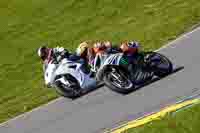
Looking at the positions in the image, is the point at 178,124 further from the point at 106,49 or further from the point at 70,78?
the point at 70,78

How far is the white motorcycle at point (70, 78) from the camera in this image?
60.5ft

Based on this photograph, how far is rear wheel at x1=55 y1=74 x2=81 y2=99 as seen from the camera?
1869 cm

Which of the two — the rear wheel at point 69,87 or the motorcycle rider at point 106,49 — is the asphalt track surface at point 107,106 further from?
the motorcycle rider at point 106,49

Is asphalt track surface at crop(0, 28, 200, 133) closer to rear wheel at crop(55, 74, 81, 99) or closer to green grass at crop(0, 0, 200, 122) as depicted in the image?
rear wheel at crop(55, 74, 81, 99)

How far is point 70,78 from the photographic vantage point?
18688mm

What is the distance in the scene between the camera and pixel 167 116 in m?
14.3

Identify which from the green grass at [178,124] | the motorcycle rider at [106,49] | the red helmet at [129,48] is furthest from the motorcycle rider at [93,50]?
the green grass at [178,124]

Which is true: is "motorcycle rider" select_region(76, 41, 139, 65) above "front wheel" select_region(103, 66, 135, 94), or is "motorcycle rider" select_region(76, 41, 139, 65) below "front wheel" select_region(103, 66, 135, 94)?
above

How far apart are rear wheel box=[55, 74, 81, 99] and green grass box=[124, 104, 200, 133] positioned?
458cm

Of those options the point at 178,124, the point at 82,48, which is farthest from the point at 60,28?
the point at 178,124

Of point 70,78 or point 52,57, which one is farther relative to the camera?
point 52,57

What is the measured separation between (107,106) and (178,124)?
3932mm

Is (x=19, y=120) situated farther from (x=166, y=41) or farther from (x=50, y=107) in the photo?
(x=166, y=41)

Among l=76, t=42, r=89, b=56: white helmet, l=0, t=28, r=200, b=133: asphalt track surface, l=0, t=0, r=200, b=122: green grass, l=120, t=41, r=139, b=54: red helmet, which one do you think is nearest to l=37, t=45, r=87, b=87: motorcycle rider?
l=76, t=42, r=89, b=56: white helmet
